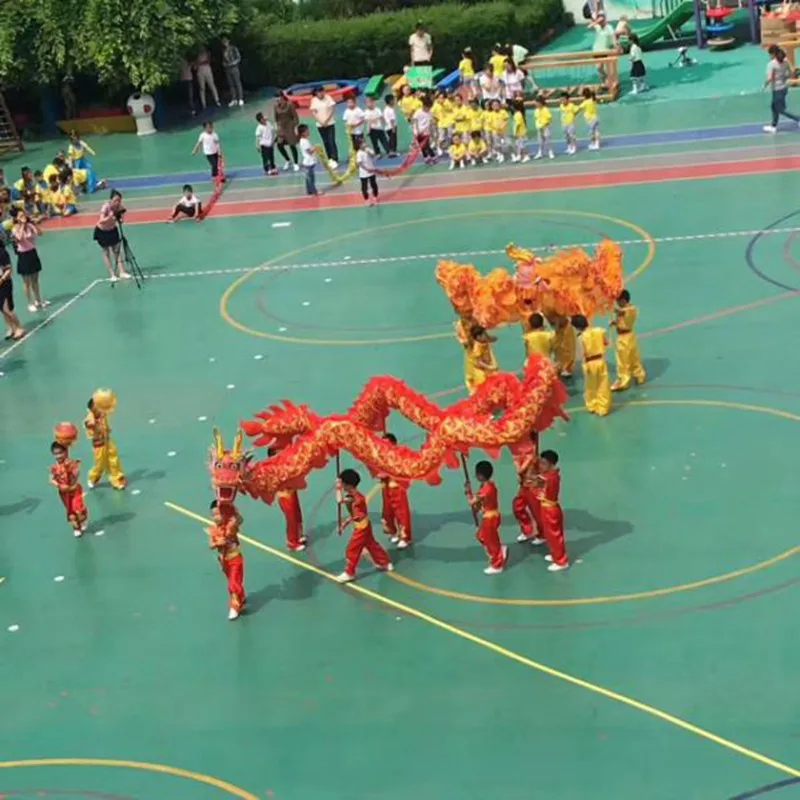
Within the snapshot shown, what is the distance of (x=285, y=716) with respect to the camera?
11.7 m

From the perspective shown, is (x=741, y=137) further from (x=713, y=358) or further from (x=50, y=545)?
(x=50, y=545)

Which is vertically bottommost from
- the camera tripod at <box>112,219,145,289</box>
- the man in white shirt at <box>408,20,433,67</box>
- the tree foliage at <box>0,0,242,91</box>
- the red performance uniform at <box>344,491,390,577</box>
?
the red performance uniform at <box>344,491,390,577</box>

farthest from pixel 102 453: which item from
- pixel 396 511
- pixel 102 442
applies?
pixel 396 511

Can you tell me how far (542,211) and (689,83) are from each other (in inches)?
505

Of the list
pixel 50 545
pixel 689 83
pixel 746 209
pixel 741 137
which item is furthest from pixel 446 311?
pixel 689 83

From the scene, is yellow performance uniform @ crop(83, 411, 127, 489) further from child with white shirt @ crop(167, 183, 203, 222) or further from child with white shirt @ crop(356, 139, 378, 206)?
child with white shirt @ crop(167, 183, 203, 222)

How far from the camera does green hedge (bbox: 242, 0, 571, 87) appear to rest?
4009cm

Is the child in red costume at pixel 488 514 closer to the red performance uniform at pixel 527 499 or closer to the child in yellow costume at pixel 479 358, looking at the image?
the red performance uniform at pixel 527 499

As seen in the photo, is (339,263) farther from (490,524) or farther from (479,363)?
(490,524)

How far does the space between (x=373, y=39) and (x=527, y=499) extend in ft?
98.6

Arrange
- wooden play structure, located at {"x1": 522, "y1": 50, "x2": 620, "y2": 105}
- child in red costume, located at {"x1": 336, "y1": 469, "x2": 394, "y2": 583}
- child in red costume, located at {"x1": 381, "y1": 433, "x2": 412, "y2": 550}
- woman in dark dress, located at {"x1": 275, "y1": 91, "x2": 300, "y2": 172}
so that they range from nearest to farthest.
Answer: child in red costume, located at {"x1": 336, "y1": 469, "x2": 394, "y2": 583} < child in red costume, located at {"x1": 381, "y1": 433, "x2": 412, "y2": 550} < woman in dark dress, located at {"x1": 275, "y1": 91, "x2": 300, "y2": 172} < wooden play structure, located at {"x1": 522, "y1": 50, "x2": 620, "y2": 105}

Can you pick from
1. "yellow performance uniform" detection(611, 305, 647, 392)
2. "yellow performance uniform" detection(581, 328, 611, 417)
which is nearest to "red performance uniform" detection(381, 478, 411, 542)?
"yellow performance uniform" detection(581, 328, 611, 417)

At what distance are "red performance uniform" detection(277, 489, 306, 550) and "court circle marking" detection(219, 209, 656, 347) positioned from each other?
5987mm

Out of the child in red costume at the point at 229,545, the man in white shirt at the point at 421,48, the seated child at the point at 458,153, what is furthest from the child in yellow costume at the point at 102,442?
the man in white shirt at the point at 421,48
